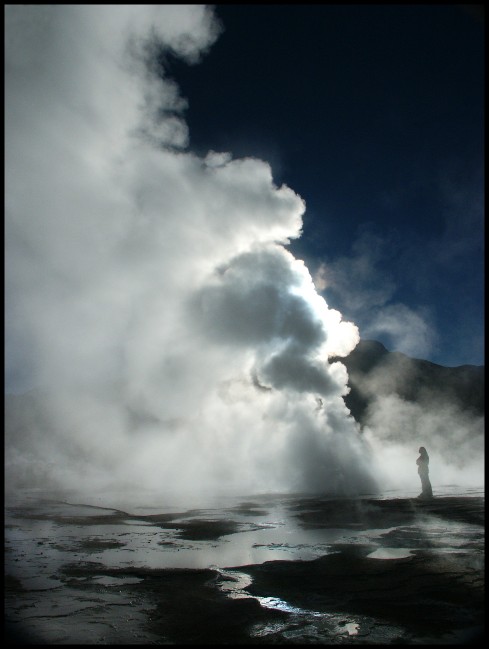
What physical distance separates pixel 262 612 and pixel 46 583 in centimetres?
422

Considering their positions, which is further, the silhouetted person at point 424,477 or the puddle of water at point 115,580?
the silhouetted person at point 424,477

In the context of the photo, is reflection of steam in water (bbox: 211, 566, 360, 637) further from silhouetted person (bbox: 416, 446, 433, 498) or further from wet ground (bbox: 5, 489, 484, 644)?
silhouetted person (bbox: 416, 446, 433, 498)

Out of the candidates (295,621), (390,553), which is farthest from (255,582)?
(390,553)

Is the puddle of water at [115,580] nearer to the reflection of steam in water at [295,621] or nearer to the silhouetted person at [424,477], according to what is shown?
the reflection of steam in water at [295,621]

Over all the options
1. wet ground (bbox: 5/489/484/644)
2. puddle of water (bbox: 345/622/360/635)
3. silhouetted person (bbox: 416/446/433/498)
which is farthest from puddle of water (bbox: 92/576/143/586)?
silhouetted person (bbox: 416/446/433/498)

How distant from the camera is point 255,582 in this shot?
7117 millimetres

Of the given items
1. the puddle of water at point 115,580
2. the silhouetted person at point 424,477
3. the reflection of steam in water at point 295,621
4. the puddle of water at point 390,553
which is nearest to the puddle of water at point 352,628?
the reflection of steam in water at point 295,621

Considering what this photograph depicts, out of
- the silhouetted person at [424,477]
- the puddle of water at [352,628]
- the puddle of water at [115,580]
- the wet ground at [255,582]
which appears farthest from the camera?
the silhouetted person at [424,477]

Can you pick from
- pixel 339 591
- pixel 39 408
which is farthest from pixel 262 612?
pixel 39 408

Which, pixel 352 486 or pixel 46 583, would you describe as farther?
pixel 352 486

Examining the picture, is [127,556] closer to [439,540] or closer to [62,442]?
[439,540]

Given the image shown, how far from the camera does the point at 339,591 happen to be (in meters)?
6.44

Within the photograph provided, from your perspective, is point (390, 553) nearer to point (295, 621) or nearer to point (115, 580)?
point (295, 621)

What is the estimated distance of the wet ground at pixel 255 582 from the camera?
16.5ft
